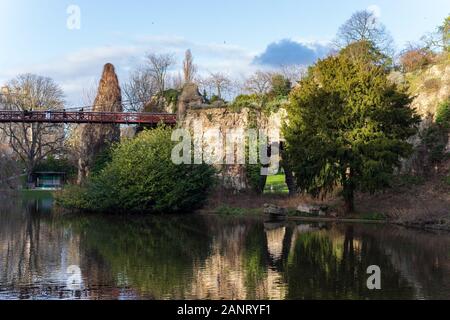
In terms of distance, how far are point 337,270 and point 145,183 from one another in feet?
72.3

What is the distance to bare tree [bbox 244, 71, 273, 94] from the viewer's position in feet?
175

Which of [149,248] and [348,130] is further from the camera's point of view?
[348,130]

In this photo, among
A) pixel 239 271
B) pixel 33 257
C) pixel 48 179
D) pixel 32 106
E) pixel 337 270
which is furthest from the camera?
pixel 48 179

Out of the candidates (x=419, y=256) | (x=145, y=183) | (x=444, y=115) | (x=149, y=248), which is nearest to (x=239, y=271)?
(x=149, y=248)

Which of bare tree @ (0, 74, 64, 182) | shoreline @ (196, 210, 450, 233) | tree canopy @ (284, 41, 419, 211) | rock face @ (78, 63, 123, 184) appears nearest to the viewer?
shoreline @ (196, 210, 450, 233)

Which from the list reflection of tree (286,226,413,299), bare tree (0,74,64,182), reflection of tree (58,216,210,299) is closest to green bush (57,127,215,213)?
reflection of tree (58,216,210,299)

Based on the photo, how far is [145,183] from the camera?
36812mm

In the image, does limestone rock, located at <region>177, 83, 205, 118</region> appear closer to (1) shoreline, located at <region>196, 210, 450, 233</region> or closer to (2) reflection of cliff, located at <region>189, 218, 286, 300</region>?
(1) shoreline, located at <region>196, 210, 450, 233</region>

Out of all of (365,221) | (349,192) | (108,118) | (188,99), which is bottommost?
(365,221)

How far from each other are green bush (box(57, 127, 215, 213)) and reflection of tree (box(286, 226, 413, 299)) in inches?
589

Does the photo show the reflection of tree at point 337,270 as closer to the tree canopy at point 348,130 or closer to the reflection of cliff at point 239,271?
the reflection of cliff at point 239,271

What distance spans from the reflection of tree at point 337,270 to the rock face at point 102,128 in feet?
107

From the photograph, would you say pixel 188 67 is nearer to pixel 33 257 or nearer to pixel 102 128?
pixel 102 128

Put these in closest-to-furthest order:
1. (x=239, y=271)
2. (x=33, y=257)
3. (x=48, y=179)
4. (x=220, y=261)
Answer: (x=239, y=271), (x=220, y=261), (x=33, y=257), (x=48, y=179)
